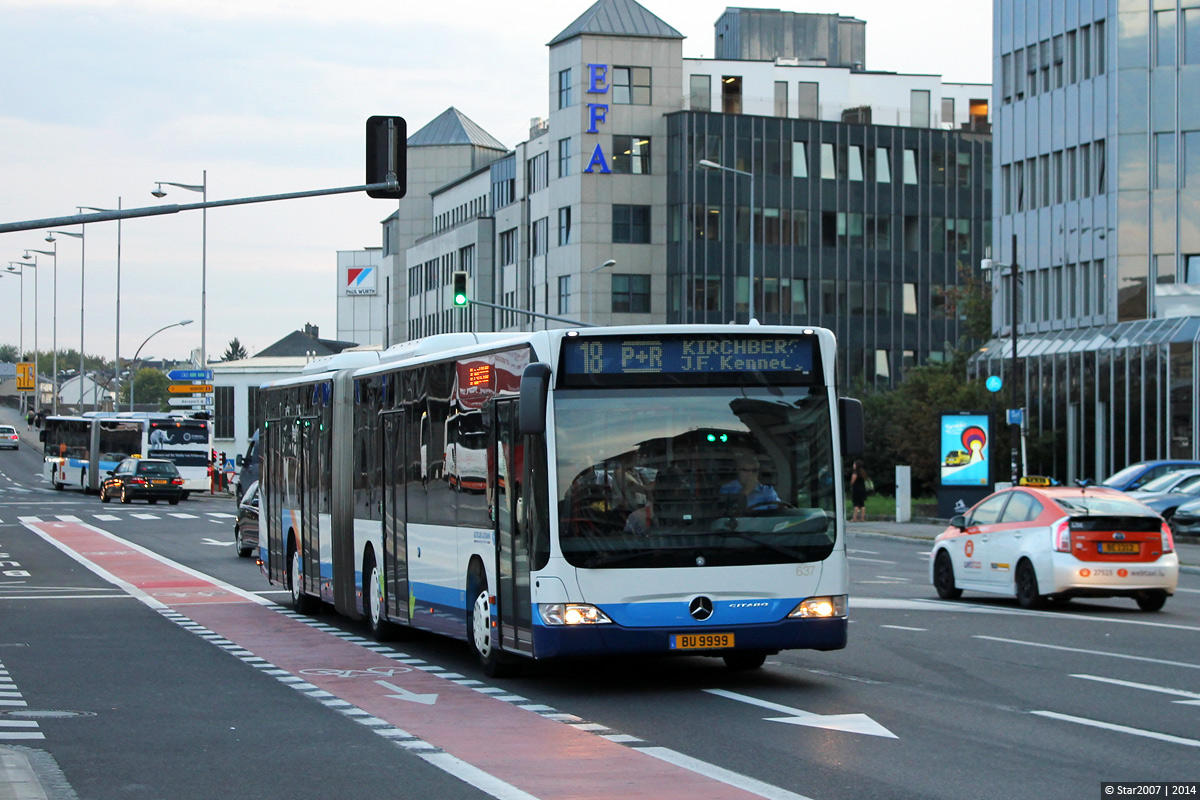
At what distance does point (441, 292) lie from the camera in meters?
110

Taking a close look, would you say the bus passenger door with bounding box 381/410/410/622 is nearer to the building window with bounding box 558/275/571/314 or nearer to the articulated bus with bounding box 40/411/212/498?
the articulated bus with bounding box 40/411/212/498

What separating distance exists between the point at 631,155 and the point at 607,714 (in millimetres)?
75047

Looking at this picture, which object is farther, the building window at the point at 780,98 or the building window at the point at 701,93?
the building window at the point at 780,98

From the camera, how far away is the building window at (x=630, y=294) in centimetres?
8525

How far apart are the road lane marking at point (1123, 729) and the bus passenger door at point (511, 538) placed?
3642mm

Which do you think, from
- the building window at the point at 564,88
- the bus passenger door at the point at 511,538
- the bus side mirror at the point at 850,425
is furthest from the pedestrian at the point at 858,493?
the building window at the point at 564,88

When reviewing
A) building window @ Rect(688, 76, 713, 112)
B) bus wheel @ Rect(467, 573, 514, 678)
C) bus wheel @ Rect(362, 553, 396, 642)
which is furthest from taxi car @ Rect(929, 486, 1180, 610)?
building window @ Rect(688, 76, 713, 112)

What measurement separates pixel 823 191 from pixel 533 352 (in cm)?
7761

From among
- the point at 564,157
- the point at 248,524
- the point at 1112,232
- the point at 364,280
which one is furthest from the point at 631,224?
the point at 364,280

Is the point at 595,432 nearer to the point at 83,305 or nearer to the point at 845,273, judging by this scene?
the point at 845,273

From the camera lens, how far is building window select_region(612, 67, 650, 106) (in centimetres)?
8500

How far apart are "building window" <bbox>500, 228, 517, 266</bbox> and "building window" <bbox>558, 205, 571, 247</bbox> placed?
830cm

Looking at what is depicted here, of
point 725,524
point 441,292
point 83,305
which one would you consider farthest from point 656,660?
point 441,292

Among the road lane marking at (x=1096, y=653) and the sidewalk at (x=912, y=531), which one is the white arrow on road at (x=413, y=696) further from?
the sidewalk at (x=912, y=531)
